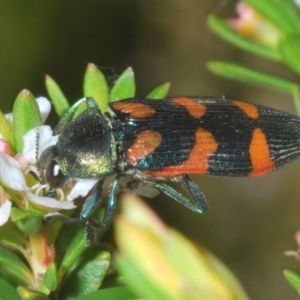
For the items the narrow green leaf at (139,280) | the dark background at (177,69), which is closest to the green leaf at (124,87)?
the narrow green leaf at (139,280)

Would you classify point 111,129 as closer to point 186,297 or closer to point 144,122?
point 144,122

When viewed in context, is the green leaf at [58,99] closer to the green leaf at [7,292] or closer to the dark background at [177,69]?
the green leaf at [7,292]

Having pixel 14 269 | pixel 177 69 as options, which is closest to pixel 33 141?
pixel 14 269

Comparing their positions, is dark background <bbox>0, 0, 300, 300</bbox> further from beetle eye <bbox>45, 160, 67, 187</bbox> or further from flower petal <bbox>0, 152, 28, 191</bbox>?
flower petal <bbox>0, 152, 28, 191</bbox>

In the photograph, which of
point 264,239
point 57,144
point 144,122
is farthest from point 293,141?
point 264,239

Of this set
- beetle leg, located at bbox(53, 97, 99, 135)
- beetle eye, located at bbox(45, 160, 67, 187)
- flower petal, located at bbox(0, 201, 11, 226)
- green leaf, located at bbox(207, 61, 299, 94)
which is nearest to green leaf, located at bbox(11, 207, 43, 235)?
flower petal, located at bbox(0, 201, 11, 226)

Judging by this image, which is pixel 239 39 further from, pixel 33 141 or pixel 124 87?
pixel 33 141
